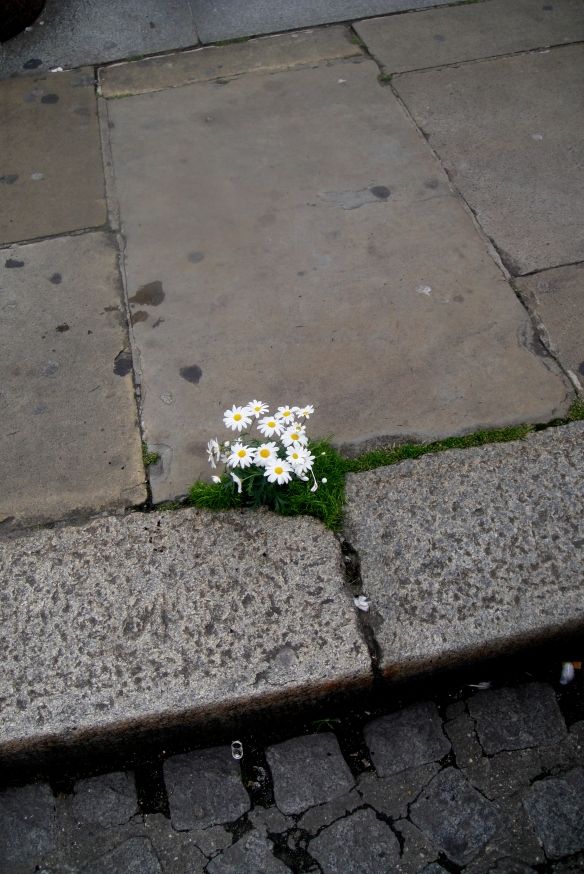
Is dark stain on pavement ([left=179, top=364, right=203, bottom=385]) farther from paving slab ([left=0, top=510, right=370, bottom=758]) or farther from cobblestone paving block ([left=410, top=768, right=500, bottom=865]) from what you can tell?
cobblestone paving block ([left=410, top=768, right=500, bottom=865])

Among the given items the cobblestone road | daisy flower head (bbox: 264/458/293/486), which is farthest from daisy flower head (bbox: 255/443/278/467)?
the cobblestone road

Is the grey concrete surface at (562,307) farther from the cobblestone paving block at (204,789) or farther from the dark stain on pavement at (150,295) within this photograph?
the cobblestone paving block at (204,789)

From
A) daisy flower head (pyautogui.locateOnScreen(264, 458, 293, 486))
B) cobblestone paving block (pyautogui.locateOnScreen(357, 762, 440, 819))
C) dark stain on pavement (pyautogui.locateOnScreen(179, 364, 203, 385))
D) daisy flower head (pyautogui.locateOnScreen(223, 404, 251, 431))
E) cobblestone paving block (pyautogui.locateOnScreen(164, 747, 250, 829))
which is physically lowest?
cobblestone paving block (pyautogui.locateOnScreen(357, 762, 440, 819))

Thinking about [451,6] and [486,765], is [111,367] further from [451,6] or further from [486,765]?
[451,6]

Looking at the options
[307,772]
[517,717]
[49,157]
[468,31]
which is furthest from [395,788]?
[468,31]

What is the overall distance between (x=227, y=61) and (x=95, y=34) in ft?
3.26

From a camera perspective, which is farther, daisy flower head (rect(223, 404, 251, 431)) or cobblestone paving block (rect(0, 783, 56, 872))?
daisy flower head (rect(223, 404, 251, 431))

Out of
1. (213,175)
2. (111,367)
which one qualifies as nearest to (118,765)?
(111,367)

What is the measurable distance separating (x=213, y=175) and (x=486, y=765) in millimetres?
2878

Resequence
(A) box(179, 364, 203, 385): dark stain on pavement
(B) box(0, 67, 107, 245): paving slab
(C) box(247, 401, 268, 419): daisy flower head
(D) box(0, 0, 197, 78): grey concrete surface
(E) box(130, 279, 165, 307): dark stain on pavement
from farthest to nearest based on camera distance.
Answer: (D) box(0, 0, 197, 78): grey concrete surface → (B) box(0, 67, 107, 245): paving slab → (E) box(130, 279, 165, 307): dark stain on pavement → (A) box(179, 364, 203, 385): dark stain on pavement → (C) box(247, 401, 268, 419): daisy flower head

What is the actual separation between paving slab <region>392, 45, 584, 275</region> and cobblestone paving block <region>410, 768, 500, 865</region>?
201 centimetres

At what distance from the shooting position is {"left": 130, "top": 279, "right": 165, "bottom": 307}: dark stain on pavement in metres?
3.07

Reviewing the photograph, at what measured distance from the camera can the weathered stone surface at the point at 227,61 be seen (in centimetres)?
429

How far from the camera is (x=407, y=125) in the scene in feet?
12.5
